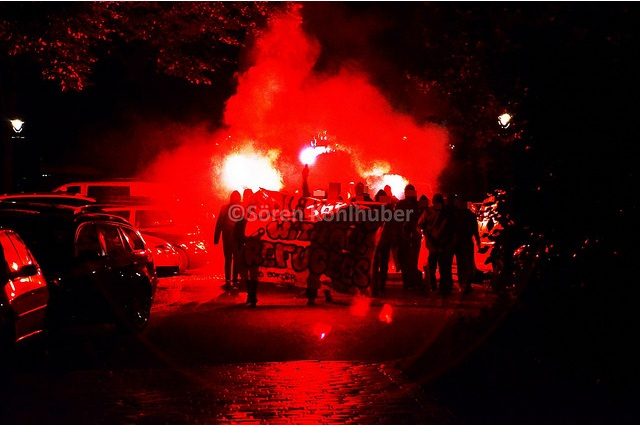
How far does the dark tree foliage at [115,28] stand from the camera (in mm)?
14609

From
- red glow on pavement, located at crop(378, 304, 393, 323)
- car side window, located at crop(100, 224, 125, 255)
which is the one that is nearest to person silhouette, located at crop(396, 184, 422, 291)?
red glow on pavement, located at crop(378, 304, 393, 323)

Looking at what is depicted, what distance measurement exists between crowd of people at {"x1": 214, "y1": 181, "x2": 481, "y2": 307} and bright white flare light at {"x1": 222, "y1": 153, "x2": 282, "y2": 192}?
11.2m

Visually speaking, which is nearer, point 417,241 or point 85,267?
point 85,267

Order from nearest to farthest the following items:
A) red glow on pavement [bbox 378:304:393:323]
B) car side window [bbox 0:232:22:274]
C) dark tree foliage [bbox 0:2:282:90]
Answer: car side window [bbox 0:232:22:274], red glow on pavement [bbox 378:304:393:323], dark tree foliage [bbox 0:2:282:90]

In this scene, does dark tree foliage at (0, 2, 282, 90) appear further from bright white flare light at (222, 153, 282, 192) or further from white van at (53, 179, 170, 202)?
bright white flare light at (222, 153, 282, 192)

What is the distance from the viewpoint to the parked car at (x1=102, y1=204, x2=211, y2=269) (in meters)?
19.0

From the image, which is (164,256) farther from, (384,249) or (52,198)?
(384,249)

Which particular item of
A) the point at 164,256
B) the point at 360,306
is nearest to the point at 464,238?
the point at 360,306

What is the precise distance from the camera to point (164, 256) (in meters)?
18.1

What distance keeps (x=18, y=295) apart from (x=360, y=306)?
6.65m

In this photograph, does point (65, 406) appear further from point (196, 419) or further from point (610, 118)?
point (610, 118)

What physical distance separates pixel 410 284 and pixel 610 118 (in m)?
9.60

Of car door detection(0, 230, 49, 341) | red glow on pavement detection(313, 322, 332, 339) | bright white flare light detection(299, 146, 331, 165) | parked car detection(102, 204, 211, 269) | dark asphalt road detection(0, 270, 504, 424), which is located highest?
bright white flare light detection(299, 146, 331, 165)

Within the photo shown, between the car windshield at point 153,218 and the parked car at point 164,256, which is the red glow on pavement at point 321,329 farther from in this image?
the car windshield at point 153,218
